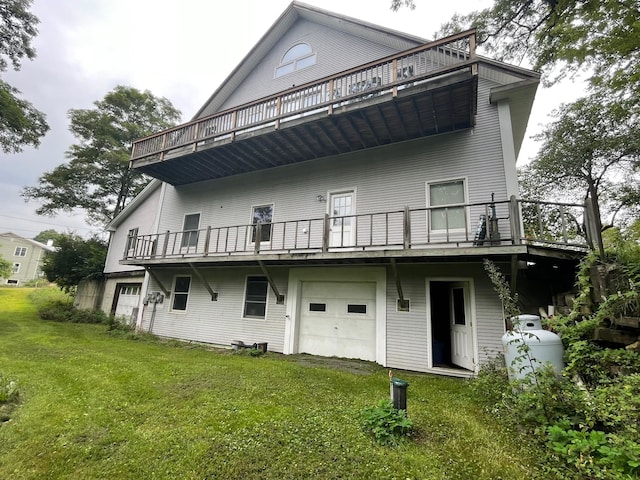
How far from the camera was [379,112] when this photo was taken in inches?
265

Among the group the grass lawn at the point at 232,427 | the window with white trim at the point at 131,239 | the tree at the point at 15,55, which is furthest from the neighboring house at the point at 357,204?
the tree at the point at 15,55

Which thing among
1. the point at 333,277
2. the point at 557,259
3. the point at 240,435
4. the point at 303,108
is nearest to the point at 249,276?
the point at 333,277

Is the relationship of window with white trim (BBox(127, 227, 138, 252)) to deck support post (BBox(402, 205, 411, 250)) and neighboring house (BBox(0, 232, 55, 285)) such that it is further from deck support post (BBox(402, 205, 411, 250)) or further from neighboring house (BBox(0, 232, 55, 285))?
neighboring house (BBox(0, 232, 55, 285))

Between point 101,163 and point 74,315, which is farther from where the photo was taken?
point 101,163

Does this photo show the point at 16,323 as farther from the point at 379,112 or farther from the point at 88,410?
the point at 379,112

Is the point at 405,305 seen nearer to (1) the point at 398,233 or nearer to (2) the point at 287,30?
(1) the point at 398,233

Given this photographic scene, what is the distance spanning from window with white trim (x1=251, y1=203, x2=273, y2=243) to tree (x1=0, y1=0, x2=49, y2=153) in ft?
33.5

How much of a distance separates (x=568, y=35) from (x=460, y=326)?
7122 mm

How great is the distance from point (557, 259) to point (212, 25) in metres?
13.0

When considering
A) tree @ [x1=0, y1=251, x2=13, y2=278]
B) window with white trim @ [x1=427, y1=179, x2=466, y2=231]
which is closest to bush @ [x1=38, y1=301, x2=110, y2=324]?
window with white trim @ [x1=427, y1=179, x2=466, y2=231]

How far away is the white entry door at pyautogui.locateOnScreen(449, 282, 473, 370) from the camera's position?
619 centimetres

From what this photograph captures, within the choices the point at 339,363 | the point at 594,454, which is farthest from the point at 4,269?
the point at 594,454

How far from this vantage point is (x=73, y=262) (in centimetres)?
1523

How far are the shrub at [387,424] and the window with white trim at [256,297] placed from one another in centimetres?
568
